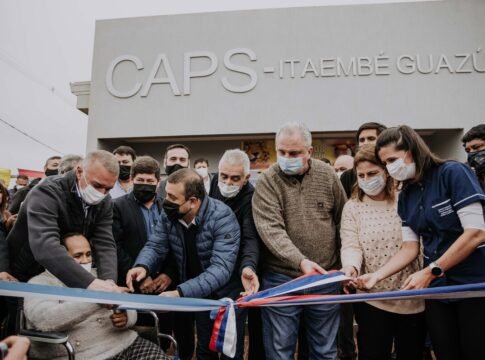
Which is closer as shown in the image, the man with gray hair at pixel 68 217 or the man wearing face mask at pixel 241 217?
the man with gray hair at pixel 68 217

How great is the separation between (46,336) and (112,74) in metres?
7.55

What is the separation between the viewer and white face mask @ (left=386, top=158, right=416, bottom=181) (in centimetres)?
185

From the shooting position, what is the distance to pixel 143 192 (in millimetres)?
2926

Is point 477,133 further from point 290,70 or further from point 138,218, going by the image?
point 290,70

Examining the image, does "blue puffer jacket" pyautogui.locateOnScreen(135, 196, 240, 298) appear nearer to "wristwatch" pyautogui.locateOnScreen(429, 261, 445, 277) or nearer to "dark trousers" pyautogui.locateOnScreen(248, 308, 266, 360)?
"dark trousers" pyautogui.locateOnScreen(248, 308, 266, 360)

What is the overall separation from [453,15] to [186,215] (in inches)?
326

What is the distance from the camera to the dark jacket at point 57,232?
6.32 ft

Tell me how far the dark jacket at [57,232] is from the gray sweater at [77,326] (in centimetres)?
15

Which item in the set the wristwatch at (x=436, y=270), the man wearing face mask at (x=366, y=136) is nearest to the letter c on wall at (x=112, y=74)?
the man wearing face mask at (x=366, y=136)

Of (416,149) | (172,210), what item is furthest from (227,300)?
(416,149)

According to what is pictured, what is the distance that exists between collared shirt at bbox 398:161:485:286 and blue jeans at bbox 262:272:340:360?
665 millimetres

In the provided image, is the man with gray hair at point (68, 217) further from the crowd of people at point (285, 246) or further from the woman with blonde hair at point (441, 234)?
the woman with blonde hair at point (441, 234)

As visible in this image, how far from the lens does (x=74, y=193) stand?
7.28ft

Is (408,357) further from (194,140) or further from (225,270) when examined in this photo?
(194,140)
